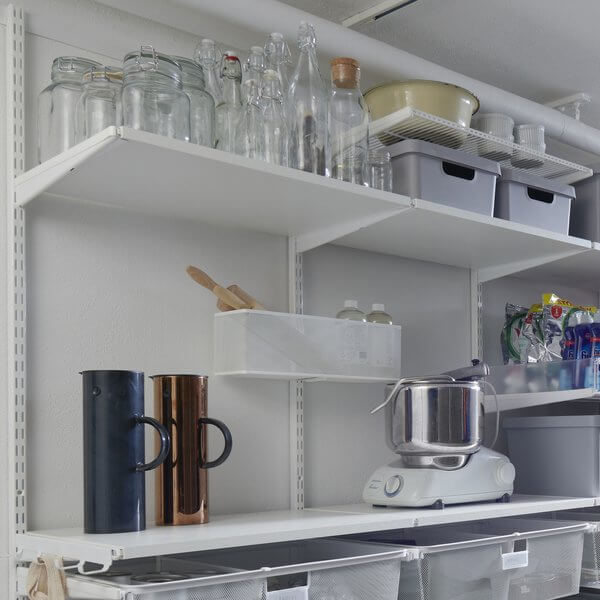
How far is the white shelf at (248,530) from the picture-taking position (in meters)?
1.54

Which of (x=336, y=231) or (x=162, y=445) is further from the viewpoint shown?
(x=336, y=231)

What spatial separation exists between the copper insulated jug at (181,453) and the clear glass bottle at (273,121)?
0.51m

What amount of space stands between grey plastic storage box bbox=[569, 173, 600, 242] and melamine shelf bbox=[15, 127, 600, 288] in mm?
88

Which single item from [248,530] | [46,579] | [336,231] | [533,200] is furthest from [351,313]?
[46,579]

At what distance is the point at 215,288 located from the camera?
84.1 inches

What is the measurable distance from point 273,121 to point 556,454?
1351mm

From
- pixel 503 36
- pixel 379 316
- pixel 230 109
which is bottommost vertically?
pixel 379 316

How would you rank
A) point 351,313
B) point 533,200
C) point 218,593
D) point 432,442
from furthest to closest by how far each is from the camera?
1. point 533,200
2. point 351,313
3. point 432,442
4. point 218,593

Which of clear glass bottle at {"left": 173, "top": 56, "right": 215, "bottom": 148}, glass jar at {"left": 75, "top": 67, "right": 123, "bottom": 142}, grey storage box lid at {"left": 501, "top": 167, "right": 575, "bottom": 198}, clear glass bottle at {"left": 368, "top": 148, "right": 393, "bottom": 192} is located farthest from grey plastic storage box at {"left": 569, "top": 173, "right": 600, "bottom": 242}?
glass jar at {"left": 75, "top": 67, "right": 123, "bottom": 142}

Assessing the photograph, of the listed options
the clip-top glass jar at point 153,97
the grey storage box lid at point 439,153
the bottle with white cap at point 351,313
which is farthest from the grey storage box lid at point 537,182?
the clip-top glass jar at point 153,97

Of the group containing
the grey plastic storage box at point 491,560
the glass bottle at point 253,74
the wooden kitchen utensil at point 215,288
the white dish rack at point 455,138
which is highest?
the glass bottle at point 253,74

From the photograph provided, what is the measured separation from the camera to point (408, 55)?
253 centimetres

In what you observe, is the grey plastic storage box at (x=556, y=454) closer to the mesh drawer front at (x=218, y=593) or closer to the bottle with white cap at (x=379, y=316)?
the bottle with white cap at (x=379, y=316)

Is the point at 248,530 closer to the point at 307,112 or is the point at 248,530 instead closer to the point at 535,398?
the point at 307,112
